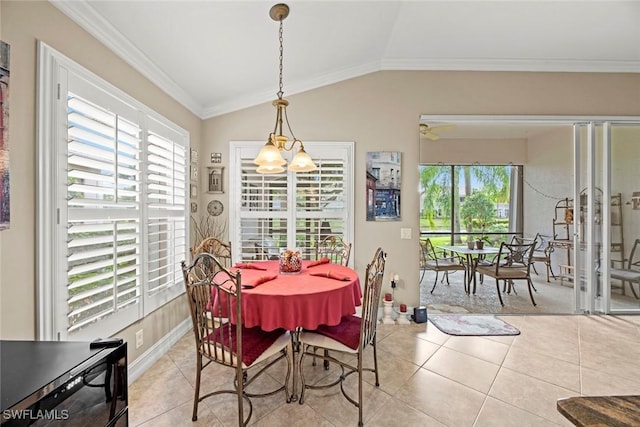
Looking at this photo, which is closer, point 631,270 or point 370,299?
point 370,299

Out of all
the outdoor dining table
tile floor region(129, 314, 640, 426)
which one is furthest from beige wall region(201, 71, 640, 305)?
the outdoor dining table

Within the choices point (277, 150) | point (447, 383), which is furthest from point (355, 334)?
point (277, 150)

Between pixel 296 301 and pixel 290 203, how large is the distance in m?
1.88

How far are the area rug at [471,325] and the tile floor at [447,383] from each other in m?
0.14

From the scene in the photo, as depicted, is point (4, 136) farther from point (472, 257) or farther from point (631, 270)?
point (631, 270)

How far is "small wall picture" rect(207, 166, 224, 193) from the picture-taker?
3.66 m

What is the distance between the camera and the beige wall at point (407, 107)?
11.9 ft

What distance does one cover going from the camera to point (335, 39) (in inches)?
116

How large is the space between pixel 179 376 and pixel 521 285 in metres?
5.76

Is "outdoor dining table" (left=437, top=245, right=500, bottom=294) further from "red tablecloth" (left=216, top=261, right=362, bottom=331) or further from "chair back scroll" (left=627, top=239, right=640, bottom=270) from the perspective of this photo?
"red tablecloth" (left=216, top=261, right=362, bottom=331)

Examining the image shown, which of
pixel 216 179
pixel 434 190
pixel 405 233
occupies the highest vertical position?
pixel 434 190

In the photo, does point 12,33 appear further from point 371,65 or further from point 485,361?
point 485,361

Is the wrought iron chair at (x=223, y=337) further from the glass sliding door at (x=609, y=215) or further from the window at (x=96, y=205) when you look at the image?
the glass sliding door at (x=609, y=215)

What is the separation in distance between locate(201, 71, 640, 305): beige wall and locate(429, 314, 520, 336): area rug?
1.33 ft
